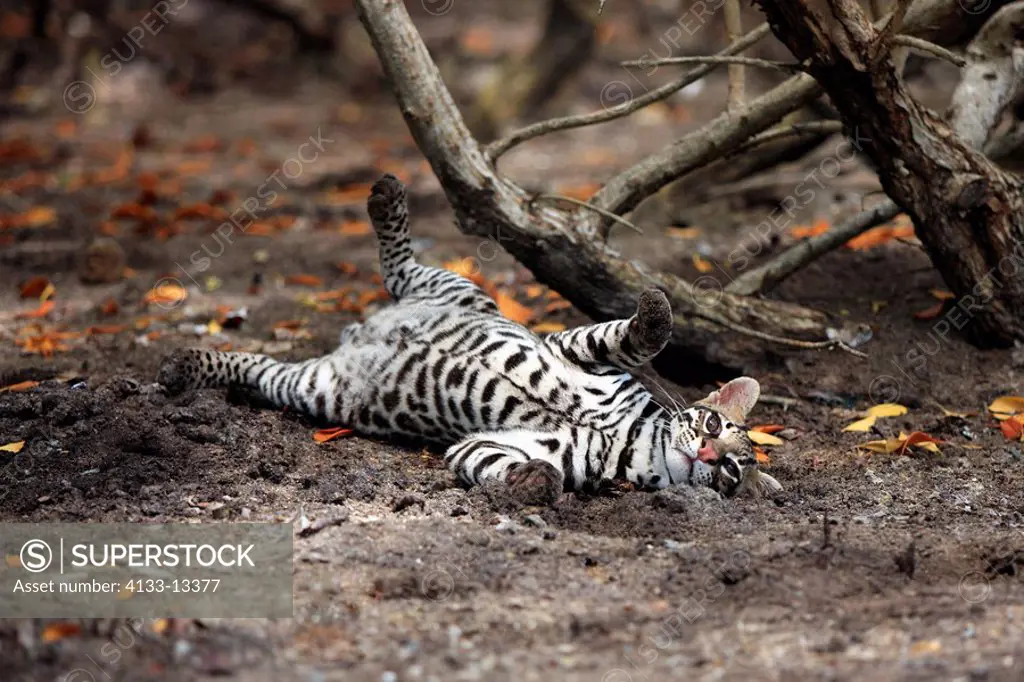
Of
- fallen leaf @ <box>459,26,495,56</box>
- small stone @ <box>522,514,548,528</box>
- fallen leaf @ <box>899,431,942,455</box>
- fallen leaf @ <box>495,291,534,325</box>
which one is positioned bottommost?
small stone @ <box>522,514,548,528</box>

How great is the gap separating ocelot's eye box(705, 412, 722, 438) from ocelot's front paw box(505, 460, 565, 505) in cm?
64

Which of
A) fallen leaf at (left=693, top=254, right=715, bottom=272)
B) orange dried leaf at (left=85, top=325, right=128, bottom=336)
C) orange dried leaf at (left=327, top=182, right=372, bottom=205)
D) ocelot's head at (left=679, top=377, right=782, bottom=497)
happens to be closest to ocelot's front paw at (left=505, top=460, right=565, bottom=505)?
ocelot's head at (left=679, top=377, right=782, bottom=497)

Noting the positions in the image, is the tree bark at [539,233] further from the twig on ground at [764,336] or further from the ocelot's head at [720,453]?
the ocelot's head at [720,453]

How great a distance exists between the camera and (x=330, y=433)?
5.68 metres

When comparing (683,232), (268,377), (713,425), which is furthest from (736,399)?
(683,232)

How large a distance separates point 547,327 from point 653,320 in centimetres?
186

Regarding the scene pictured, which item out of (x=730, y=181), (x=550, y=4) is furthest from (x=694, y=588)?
(x=550, y=4)

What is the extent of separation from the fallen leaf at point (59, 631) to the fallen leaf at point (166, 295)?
4283 millimetres

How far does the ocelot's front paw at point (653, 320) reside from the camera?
5008 mm

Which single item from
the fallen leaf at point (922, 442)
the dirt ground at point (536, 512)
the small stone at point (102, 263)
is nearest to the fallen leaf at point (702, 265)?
the dirt ground at point (536, 512)

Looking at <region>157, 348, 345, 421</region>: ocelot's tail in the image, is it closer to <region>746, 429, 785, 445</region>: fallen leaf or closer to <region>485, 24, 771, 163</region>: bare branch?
<region>485, 24, 771, 163</region>: bare branch

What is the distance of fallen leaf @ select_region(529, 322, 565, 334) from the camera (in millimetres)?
6820

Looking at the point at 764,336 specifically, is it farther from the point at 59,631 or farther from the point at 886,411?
the point at 59,631

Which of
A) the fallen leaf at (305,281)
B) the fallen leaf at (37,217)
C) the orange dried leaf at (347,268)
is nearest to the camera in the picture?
the fallen leaf at (305,281)
